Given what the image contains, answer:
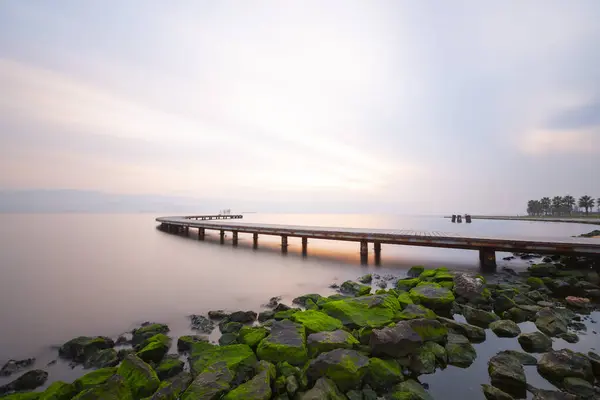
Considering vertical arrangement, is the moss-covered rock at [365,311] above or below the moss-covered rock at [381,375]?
above

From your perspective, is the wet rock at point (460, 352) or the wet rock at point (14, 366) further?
the wet rock at point (14, 366)

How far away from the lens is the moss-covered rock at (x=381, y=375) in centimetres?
464

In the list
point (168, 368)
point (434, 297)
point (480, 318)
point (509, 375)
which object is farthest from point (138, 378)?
point (480, 318)

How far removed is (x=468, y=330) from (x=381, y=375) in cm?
323

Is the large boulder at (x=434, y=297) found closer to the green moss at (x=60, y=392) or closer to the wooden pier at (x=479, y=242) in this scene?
the wooden pier at (x=479, y=242)

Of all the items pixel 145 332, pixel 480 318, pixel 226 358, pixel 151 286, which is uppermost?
pixel 226 358

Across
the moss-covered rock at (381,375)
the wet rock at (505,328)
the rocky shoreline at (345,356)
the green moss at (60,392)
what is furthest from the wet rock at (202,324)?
the wet rock at (505,328)

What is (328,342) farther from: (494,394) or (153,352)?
(153,352)

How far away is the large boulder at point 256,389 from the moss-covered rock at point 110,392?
5.14ft

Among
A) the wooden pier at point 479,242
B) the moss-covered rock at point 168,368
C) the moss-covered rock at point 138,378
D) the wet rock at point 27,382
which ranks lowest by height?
the wet rock at point 27,382

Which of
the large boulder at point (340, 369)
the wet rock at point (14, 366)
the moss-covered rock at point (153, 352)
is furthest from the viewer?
the wet rock at point (14, 366)

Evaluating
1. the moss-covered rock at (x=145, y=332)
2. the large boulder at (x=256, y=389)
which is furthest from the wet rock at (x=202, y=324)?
the large boulder at (x=256, y=389)

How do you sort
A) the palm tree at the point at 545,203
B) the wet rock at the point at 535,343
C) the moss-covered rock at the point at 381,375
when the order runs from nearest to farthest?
the moss-covered rock at the point at 381,375, the wet rock at the point at 535,343, the palm tree at the point at 545,203

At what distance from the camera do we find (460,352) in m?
5.72
